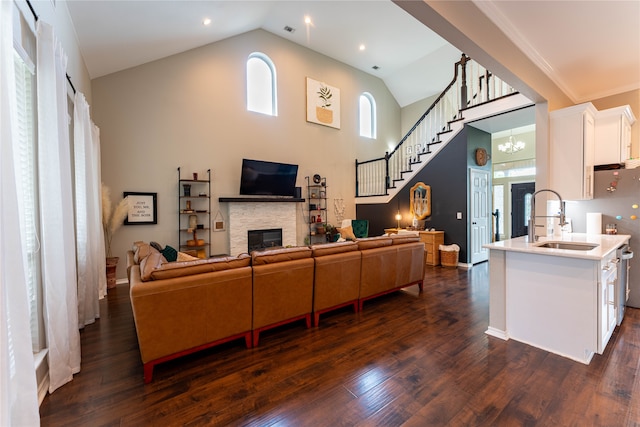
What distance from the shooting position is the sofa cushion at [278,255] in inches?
104

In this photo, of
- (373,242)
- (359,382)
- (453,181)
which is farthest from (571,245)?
(453,181)

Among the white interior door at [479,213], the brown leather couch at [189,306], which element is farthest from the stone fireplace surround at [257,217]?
the white interior door at [479,213]

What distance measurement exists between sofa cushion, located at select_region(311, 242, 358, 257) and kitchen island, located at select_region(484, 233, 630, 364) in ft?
4.89

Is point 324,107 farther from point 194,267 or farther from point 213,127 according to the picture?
point 194,267

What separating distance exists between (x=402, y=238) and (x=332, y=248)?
132cm

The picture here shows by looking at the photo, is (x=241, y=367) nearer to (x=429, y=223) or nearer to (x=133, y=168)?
(x=133, y=168)

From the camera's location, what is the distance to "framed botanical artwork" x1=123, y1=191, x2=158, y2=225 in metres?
4.98

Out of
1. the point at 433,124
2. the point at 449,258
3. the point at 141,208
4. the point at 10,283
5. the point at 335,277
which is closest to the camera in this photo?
the point at 10,283

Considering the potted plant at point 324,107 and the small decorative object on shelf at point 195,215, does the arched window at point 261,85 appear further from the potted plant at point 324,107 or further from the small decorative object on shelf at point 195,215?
the small decorative object on shelf at point 195,215

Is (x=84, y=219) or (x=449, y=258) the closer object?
(x=84, y=219)

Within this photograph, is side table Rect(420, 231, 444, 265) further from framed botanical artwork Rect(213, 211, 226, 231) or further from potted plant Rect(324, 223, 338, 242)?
framed botanical artwork Rect(213, 211, 226, 231)

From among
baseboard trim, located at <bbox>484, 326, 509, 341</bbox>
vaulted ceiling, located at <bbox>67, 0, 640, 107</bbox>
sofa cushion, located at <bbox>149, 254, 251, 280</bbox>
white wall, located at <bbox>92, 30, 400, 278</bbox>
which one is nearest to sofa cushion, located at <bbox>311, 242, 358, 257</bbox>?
sofa cushion, located at <bbox>149, 254, 251, 280</bbox>

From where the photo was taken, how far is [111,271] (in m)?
4.51

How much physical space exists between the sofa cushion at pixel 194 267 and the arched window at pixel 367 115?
698 cm
